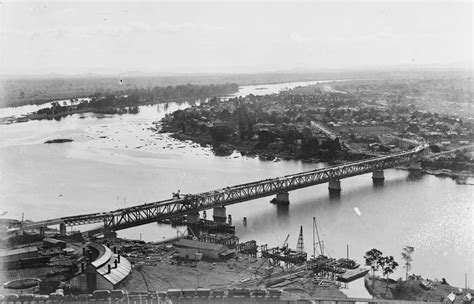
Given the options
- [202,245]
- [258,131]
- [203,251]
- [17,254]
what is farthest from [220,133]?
[17,254]

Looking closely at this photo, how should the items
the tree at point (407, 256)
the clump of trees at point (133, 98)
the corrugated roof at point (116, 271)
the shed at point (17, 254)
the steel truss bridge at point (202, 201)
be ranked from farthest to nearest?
the clump of trees at point (133, 98) < the steel truss bridge at point (202, 201) < the tree at point (407, 256) < the shed at point (17, 254) < the corrugated roof at point (116, 271)

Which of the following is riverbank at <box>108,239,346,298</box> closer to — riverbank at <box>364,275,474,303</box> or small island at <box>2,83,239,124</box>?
riverbank at <box>364,275,474,303</box>

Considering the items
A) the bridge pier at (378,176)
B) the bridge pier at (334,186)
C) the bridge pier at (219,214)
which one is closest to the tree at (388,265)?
the bridge pier at (219,214)

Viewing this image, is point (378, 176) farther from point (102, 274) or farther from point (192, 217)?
point (102, 274)

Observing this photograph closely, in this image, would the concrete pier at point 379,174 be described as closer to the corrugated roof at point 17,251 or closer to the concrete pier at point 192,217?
the concrete pier at point 192,217

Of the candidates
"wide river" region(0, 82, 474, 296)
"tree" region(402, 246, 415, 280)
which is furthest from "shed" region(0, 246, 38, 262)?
"tree" region(402, 246, 415, 280)
